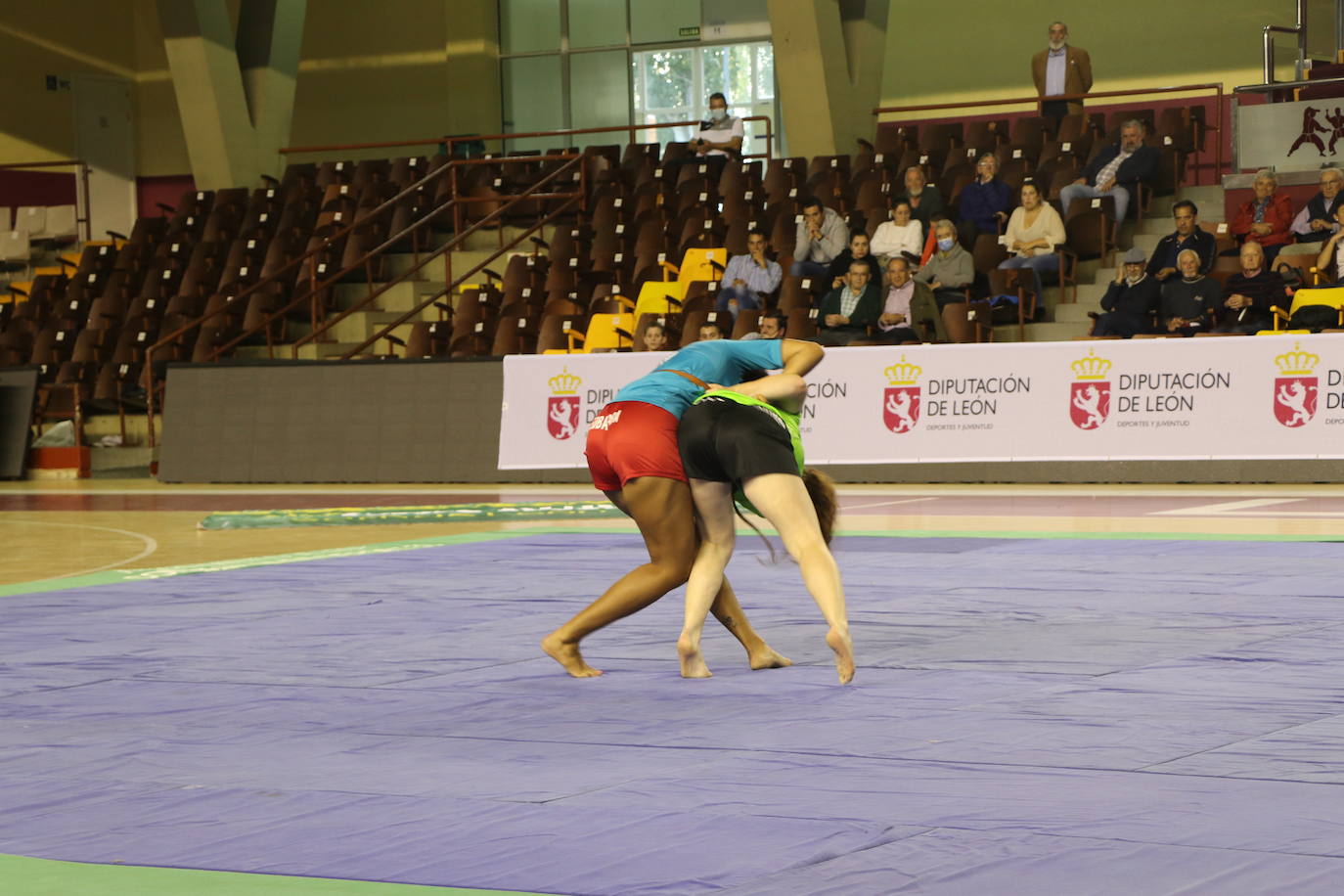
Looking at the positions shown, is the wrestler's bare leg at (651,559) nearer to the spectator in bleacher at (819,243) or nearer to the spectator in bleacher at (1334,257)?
the spectator in bleacher at (1334,257)

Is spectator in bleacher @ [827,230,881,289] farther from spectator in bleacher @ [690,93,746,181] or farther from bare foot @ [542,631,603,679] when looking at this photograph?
bare foot @ [542,631,603,679]

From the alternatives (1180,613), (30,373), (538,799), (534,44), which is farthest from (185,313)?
(538,799)

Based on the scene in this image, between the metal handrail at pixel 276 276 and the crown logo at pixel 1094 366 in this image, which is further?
the metal handrail at pixel 276 276

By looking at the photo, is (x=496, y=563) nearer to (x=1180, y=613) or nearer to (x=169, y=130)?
(x=1180, y=613)

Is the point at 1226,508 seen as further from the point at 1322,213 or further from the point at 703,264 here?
the point at 703,264

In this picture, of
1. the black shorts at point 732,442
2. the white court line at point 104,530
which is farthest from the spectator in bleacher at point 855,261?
the black shorts at point 732,442

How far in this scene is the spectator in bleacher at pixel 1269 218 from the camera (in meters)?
18.7

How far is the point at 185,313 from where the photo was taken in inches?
1030

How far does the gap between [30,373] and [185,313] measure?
2557 mm

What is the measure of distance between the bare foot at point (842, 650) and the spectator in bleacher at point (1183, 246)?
12523mm

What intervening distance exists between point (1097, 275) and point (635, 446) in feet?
48.2

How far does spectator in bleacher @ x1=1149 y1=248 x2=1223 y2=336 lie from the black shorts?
1190cm

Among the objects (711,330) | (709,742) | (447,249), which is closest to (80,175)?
(447,249)

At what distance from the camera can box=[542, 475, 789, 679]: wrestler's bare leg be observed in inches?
266
